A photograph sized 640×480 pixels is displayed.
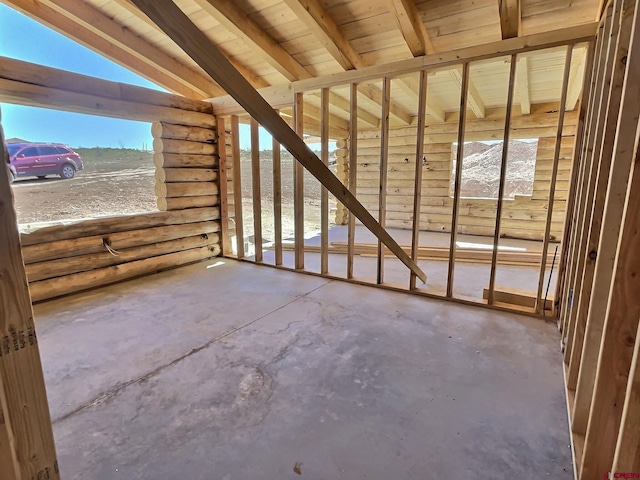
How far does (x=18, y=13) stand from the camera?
311 centimetres

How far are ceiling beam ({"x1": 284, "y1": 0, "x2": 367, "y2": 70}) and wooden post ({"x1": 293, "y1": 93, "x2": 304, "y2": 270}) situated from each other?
0.68 meters

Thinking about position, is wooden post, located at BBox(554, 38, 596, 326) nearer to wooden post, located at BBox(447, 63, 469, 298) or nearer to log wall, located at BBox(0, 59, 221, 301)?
wooden post, located at BBox(447, 63, 469, 298)

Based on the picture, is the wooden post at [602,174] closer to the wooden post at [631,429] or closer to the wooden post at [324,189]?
the wooden post at [631,429]

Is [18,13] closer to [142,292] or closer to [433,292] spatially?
[142,292]

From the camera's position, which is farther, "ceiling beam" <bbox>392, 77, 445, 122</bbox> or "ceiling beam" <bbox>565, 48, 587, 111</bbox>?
"ceiling beam" <bbox>392, 77, 445, 122</bbox>

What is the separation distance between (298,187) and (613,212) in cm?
302

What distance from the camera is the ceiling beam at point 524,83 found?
3.85 metres

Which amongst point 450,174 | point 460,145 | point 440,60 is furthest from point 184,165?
point 450,174

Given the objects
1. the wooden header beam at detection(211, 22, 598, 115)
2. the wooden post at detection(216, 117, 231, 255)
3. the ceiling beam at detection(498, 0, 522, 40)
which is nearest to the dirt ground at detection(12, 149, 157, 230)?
the wooden post at detection(216, 117, 231, 255)

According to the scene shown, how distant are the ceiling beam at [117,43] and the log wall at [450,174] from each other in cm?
430

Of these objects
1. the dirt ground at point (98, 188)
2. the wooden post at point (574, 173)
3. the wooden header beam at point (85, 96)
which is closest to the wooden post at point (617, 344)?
the wooden post at point (574, 173)

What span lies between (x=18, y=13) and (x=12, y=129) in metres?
1.17

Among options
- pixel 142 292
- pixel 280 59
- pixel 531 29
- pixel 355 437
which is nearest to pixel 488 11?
pixel 531 29

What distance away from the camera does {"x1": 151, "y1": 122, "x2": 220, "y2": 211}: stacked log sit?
405 cm
